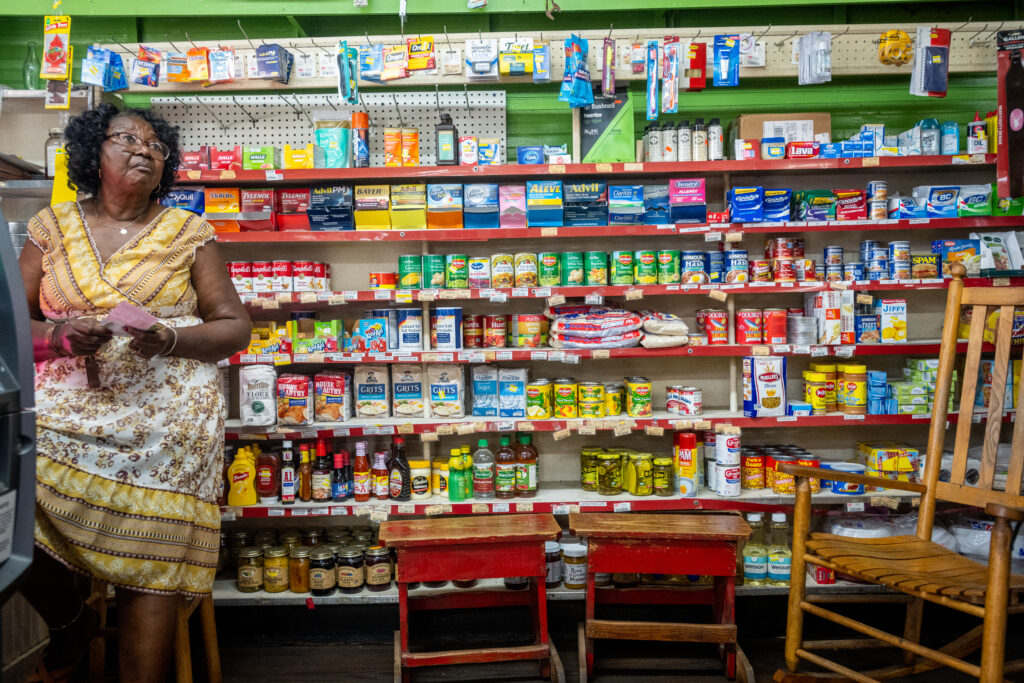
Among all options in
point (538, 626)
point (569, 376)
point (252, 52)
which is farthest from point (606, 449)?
point (252, 52)

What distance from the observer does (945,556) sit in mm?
2303

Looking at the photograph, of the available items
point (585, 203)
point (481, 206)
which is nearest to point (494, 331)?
point (481, 206)

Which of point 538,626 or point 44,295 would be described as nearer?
point 44,295

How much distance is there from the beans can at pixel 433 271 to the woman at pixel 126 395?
122 centimetres

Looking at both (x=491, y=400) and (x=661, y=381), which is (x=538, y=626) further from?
(x=661, y=381)

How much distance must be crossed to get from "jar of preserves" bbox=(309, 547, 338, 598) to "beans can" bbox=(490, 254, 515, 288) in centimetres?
160

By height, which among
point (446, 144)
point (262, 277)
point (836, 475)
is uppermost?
point (446, 144)

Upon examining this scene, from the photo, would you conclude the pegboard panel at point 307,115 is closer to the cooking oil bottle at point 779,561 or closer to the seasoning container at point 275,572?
the seasoning container at point 275,572

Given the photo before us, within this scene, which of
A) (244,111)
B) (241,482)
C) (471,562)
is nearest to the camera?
(471,562)

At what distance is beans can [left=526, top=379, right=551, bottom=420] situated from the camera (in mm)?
3266

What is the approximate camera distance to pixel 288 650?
3.11 m

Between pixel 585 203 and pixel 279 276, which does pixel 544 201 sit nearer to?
pixel 585 203

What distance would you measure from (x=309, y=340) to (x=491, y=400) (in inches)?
38.4

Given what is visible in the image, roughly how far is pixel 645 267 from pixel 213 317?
2.03 metres
